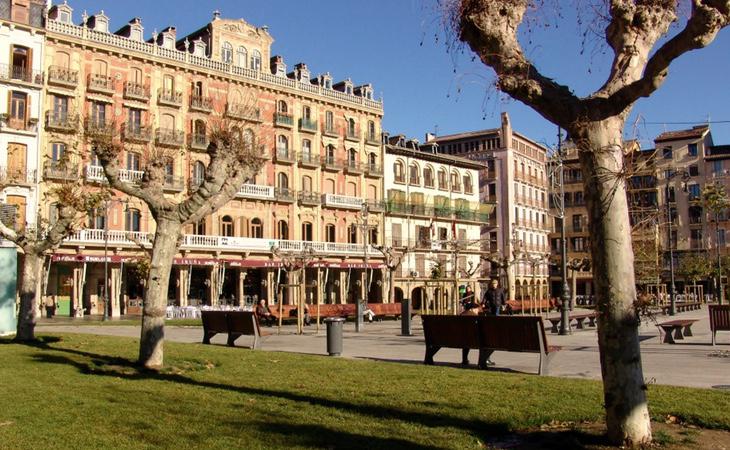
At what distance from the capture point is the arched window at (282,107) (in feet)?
167

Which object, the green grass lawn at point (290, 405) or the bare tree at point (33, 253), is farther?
the bare tree at point (33, 253)

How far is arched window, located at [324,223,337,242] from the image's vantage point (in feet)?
177

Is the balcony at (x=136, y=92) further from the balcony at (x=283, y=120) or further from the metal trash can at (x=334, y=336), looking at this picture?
the metal trash can at (x=334, y=336)

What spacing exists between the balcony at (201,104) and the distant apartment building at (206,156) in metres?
0.09

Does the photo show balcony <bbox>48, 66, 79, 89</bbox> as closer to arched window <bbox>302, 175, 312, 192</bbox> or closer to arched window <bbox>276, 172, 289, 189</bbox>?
arched window <bbox>276, 172, 289, 189</bbox>

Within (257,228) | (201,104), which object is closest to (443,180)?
(257,228)

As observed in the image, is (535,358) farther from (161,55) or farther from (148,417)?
(161,55)

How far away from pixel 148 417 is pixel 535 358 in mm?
8982

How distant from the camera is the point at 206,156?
47156mm

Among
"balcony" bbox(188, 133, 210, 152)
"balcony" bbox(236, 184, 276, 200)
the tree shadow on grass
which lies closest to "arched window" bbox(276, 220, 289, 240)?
"balcony" bbox(236, 184, 276, 200)

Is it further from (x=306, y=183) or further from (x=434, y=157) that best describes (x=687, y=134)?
(x=306, y=183)

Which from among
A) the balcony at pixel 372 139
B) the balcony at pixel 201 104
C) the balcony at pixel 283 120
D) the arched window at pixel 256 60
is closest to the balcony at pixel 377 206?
the balcony at pixel 372 139

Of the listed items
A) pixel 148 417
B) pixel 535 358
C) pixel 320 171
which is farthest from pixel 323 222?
pixel 148 417

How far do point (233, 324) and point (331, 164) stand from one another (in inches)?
1473
